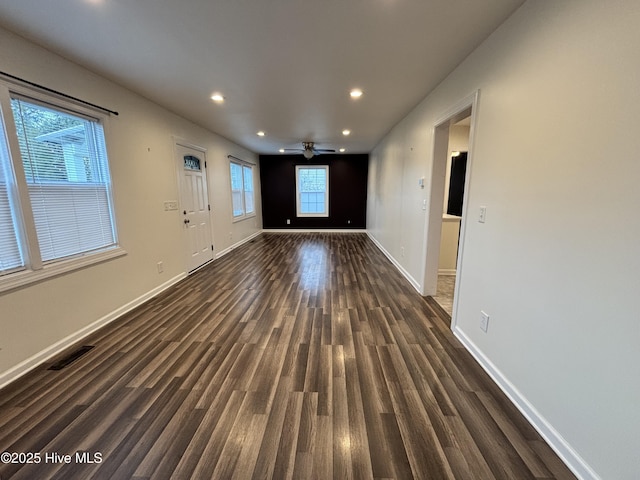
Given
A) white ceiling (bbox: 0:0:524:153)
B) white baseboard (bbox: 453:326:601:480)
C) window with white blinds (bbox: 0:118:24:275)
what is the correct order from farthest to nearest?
window with white blinds (bbox: 0:118:24:275), white ceiling (bbox: 0:0:524:153), white baseboard (bbox: 453:326:601:480)

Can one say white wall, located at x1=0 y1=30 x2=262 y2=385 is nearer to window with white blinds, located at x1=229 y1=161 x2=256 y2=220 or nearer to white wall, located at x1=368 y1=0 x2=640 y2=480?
window with white blinds, located at x1=229 y1=161 x2=256 y2=220

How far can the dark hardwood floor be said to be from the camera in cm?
131

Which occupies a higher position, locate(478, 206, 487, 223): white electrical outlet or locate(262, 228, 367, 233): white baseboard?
locate(478, 206, 487, 223): white electrical outlet

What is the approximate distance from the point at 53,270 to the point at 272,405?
2200 millimetres

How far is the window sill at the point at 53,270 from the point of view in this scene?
1909 millimetres

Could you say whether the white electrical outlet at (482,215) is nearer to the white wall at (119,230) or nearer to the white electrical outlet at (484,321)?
the white electrical outlet at (484,321)

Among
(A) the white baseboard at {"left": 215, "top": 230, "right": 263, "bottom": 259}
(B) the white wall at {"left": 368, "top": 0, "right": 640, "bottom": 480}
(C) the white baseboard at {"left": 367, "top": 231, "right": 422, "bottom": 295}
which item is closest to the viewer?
(B) the white wall at {"left": 368, "top": 0, "right": 640, "bottom": 480}

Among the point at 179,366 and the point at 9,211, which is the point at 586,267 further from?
the point at 9,211

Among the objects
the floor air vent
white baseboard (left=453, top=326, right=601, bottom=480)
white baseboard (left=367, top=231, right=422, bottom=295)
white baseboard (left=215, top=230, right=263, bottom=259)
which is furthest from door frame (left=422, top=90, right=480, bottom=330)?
white baseboard (left=215, top=230, right=263, bottom=259)

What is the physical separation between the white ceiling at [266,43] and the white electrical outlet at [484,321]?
215cm

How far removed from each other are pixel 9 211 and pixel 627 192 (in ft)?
Answer: 12.2

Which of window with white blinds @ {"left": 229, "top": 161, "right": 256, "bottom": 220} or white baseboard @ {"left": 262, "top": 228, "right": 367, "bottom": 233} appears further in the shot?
white baseboard @ {"left": 262, "top": 228, "right": 367, "bottom": 233}

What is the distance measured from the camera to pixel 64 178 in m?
2.34

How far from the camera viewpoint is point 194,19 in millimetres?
1782
